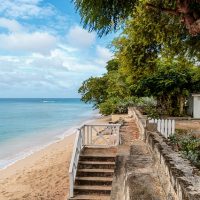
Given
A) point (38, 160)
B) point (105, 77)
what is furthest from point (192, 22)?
point (105, 77)

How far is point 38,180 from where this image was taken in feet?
49.1

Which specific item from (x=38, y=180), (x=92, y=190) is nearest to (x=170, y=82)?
(x=38, y=180)

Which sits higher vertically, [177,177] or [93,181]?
[177,177]

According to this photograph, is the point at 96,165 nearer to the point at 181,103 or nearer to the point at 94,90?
the point at 181,103

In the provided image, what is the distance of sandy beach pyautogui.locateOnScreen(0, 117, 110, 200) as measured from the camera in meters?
12.7

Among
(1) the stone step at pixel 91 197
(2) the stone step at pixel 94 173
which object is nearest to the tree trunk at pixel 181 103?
(2) the stone step at pixel 94 173

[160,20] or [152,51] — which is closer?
[160,20]

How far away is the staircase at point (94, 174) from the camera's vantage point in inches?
425

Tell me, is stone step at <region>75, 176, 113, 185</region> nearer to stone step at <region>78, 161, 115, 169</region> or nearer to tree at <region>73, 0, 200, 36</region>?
stone step at <region>78, 161, 115, 169</region>

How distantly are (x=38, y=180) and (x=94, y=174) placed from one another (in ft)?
13.8

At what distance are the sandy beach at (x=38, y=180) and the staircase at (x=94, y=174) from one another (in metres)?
1.21

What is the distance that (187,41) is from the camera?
11.1 meters

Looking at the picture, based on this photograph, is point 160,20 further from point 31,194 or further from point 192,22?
point 31,194

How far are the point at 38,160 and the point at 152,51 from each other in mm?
8971
